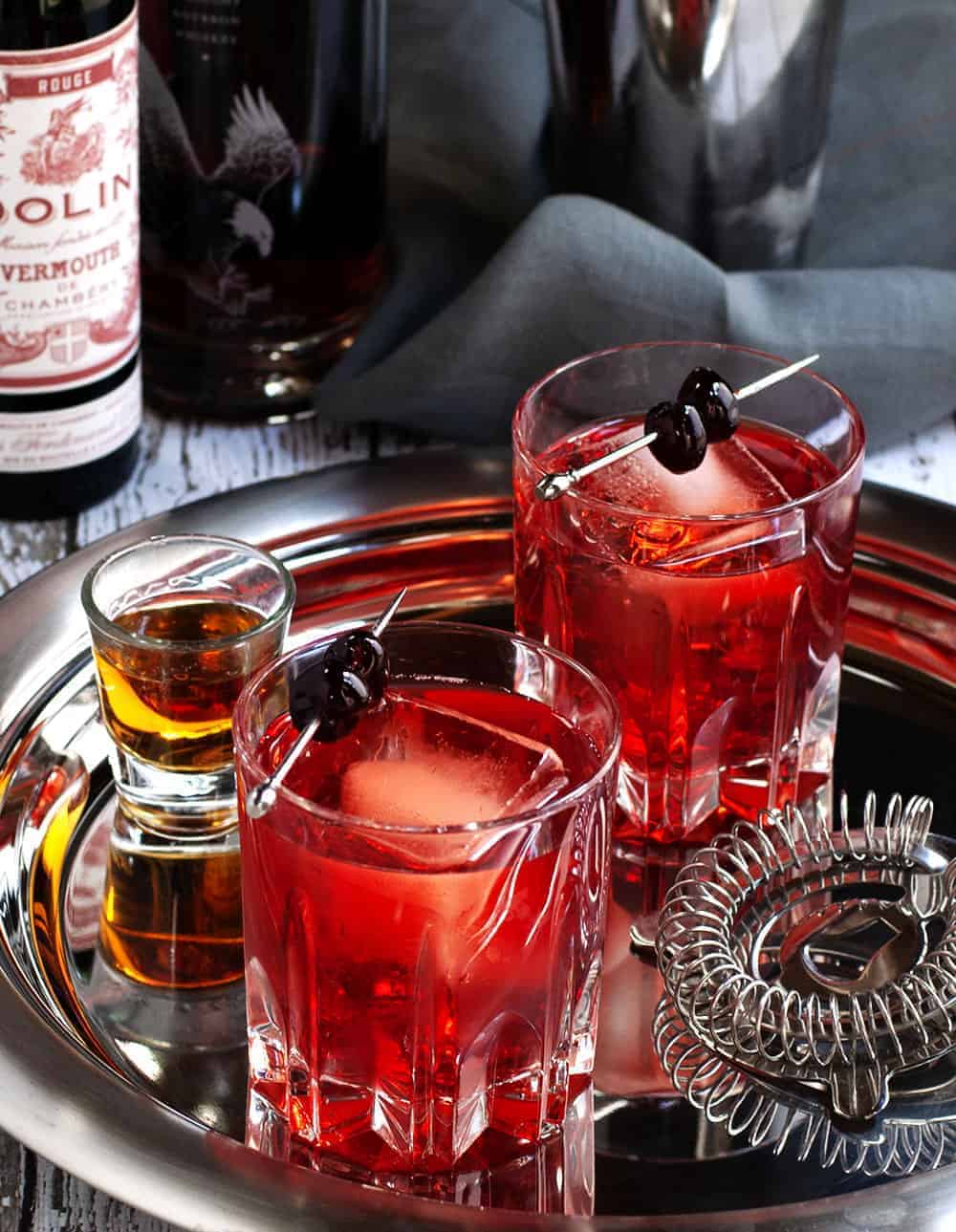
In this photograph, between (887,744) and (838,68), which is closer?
(887,744)

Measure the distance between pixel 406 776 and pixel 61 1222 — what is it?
19 cm

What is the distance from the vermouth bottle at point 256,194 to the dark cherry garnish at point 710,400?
38 cm

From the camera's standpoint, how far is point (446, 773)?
597 millimetres

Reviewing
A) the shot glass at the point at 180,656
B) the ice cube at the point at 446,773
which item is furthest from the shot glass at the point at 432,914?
the shot glass at the point at 180,656

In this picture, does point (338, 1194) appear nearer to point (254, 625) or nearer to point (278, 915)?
point (278, 915)

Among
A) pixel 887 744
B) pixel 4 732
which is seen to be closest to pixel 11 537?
pixel 4 732

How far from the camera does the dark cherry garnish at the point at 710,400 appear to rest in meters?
0.74

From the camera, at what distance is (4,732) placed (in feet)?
2.61

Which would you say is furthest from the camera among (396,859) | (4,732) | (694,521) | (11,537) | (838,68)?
(838,68)

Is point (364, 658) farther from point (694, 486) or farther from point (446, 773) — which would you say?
point (694, 486)

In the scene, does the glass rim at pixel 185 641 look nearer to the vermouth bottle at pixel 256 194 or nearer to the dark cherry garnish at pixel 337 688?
the dark cherry garnish at pixel 337 688

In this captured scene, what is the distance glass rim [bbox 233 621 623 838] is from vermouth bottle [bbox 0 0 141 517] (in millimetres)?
379

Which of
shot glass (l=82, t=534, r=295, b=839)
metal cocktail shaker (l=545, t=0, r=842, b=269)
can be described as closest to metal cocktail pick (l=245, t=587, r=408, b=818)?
shot glass (l=82, t=534, r=295, b=839)

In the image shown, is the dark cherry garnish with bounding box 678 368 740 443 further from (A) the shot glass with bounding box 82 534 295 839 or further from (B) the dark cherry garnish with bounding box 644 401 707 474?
(A) the shot glass with bounding box 82 534 295 839
